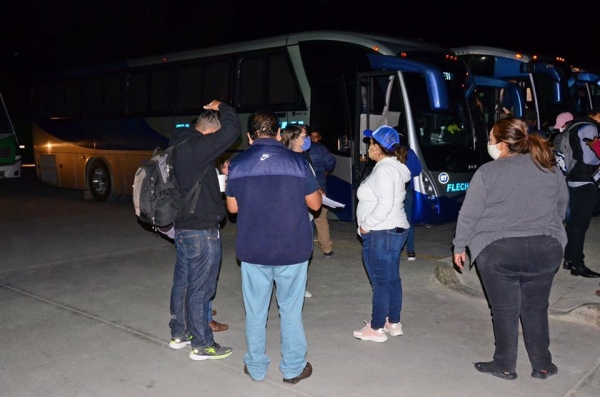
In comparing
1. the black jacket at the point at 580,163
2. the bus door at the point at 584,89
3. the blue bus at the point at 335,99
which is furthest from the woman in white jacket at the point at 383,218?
the bus door at the point at 584,89

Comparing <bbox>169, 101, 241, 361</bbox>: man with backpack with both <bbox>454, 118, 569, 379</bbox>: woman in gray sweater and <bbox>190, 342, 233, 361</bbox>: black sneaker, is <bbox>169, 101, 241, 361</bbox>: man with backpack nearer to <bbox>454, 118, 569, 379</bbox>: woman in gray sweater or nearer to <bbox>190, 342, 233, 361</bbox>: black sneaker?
<bbox>190, 342, 233, 361</bbox>: black sneaker

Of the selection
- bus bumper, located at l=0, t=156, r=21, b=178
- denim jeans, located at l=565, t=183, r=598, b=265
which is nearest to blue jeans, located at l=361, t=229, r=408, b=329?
denim jeans, located at l=565, t=183, r=598, b=265

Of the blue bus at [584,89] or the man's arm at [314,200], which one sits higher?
the blue bus at [584,89]

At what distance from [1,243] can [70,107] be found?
299 inches

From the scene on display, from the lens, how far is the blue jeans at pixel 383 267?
17.5ft

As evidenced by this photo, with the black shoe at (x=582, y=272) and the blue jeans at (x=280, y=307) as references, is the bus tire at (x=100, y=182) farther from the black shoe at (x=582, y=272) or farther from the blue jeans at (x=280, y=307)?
the blue jeans at (x=280, y=307)

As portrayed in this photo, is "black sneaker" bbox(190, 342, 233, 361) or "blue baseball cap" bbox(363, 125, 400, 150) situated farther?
"blue baseball cap" bbox(363, 125, 400, 150)

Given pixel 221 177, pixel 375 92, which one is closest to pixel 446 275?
pixel 221 177

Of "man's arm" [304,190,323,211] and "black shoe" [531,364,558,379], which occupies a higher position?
"man's arm" [304,190,323,211]

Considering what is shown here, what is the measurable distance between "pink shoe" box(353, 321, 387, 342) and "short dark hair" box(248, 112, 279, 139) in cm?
207

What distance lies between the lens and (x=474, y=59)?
631 inches

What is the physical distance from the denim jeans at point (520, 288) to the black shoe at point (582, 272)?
10.3 ft

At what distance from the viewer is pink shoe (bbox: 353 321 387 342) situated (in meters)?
5.57

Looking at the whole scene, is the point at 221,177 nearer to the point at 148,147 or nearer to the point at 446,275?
the point at 446,275
